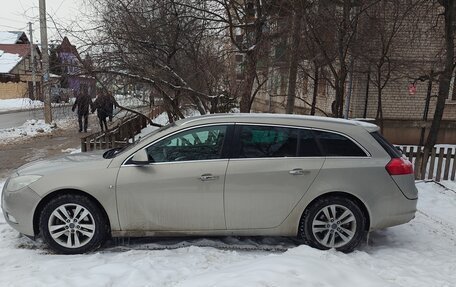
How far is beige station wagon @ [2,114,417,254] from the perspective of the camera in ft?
14.7

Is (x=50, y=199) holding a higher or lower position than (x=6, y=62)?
lower

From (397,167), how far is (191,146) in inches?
90.6

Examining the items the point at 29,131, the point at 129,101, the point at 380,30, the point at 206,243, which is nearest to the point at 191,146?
the point at 206,243

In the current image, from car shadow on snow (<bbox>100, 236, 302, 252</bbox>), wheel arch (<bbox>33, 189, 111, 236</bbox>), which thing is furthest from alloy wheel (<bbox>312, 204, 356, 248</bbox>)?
wheel arch (<bbox>33, 189, 111, 236</bbox>)

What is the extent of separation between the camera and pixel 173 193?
14.7 ft

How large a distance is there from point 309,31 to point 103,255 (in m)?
6.59

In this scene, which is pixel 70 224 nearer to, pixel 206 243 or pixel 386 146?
pixel 206 243

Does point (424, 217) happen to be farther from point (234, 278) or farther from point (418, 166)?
point (234, 278)

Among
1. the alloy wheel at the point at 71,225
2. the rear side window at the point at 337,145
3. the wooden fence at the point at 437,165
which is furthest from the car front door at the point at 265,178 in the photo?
the wooden fence at the point at 437,165

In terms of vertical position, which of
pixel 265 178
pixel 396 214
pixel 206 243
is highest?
pixel 265 178

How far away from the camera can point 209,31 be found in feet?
30.6

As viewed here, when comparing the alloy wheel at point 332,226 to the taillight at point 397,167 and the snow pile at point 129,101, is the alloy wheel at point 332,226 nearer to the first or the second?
the taillight at point 397,167

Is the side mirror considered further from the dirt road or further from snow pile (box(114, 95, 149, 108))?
the dirt road

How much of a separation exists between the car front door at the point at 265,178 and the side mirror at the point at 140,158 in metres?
0.89
